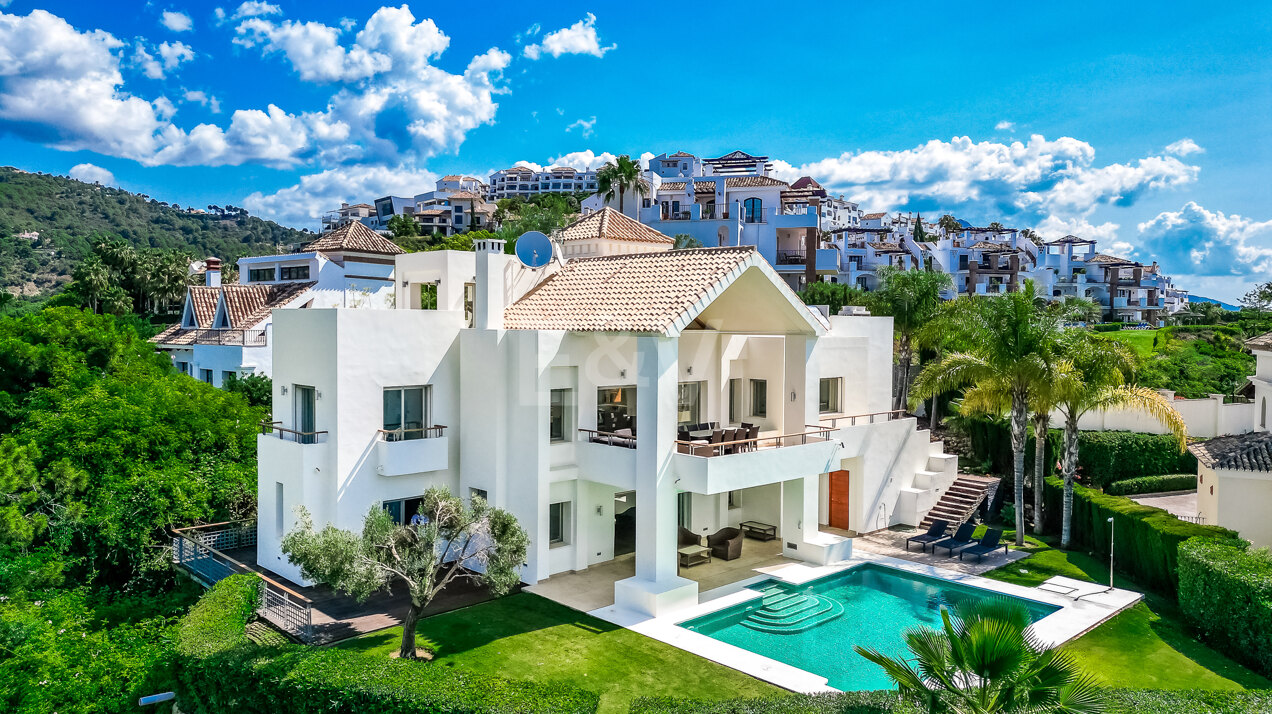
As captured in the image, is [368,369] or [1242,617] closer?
[1242,617]

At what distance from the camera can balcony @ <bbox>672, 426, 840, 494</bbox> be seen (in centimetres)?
1997

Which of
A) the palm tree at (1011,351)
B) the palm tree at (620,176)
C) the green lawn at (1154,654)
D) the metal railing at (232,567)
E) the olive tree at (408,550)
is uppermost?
the palm tree at (620,176)

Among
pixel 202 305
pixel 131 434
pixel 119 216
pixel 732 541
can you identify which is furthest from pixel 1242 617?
pixel 119 216

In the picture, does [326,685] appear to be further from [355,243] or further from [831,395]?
[355,243]

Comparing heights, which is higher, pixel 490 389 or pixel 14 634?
pixel 490 389

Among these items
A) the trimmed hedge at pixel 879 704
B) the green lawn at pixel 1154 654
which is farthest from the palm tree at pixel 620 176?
the trimmed hedge at pixel 879 704

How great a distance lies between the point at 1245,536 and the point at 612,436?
19.2 m

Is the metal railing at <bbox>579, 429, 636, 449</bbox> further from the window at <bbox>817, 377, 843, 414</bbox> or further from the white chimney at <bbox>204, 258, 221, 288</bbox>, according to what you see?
the white chimney at <bbox>204, 258, 221, 288</bbox>

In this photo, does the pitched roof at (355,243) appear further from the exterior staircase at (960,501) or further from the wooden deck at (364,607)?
the exterior staircase at (960,501)

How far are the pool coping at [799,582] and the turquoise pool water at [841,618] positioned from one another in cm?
24

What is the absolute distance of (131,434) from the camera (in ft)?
87.3

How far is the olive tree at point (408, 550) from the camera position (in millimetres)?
15289

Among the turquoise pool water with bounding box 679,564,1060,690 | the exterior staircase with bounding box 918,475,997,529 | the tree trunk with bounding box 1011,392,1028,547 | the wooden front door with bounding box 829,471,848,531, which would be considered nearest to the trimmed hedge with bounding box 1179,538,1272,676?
the turquoise pool water with bounding box 679,564,1060,690

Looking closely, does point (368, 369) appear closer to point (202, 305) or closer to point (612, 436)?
point (612, 436)
